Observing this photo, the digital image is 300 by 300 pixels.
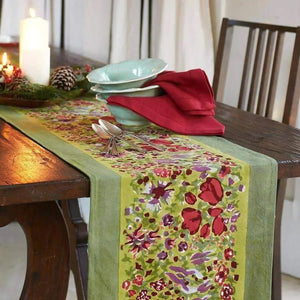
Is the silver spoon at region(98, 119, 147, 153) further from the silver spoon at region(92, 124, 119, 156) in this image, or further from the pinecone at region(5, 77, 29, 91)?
the pinecone at region(5, 77, 29, 91)

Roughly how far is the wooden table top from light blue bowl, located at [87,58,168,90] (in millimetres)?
203

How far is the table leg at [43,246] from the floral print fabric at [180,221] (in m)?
0.15

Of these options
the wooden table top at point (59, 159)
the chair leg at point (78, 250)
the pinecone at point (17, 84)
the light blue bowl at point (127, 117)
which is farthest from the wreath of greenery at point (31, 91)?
the chair leg at point (78, 250)

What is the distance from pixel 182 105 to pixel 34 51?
50 cm

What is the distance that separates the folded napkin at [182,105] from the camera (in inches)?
59.8

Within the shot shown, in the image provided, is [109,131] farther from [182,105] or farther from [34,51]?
[34,51]

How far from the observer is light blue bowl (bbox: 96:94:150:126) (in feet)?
5.08

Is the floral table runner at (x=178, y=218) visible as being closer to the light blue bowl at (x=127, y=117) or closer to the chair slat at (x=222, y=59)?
the light blue bowl at (x=127, y=117)

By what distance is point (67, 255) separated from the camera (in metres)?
1.44

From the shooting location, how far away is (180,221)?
134 centimetres

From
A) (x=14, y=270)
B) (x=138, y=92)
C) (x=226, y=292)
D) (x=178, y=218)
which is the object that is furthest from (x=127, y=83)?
(x=14, y=270)

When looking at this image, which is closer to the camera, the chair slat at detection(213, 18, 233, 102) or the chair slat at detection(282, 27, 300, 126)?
the chair slat at detection(282, 27, 300, 126)

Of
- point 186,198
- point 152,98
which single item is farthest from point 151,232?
point 152,98

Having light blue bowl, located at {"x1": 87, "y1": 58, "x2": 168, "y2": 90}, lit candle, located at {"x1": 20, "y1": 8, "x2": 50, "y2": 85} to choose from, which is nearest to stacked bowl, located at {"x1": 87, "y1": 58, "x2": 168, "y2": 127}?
light blue bowl, located at {"x1": 87, "y1": 58, "x2": 168, "y2": 90}
